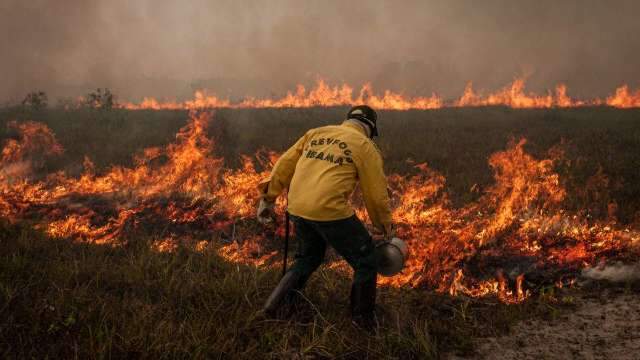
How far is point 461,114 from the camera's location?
26172 millimetres

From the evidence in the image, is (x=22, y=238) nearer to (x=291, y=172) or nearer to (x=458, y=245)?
(x=291, y=172)

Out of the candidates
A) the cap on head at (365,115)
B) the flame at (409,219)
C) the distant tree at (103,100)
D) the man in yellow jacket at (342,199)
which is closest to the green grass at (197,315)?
the man in yellow jacket at (342,199)

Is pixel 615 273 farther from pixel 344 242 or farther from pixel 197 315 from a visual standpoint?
pixel 197 315

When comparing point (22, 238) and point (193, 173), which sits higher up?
point (193, 173)

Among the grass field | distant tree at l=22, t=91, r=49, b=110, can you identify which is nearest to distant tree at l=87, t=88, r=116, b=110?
distant tree at l=22, t=91, r=49, b=110

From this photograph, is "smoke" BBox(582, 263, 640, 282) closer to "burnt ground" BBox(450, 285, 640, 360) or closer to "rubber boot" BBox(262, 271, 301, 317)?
"burnt ground" BBox(450, 285, 640, 360)

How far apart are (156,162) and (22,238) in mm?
9895

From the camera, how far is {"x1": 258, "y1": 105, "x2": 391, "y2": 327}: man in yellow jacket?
3.57 metres

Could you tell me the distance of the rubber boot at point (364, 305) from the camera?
148 inches

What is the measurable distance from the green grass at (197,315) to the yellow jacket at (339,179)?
1.01 metres

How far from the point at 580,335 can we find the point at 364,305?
2138mm

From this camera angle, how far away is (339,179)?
3.57 metres

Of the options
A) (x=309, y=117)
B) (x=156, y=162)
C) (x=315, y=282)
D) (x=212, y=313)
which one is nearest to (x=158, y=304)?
(x=212, y=313)

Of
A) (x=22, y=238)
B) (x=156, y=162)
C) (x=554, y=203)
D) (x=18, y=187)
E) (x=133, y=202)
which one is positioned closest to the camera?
(x=22, y=238)
